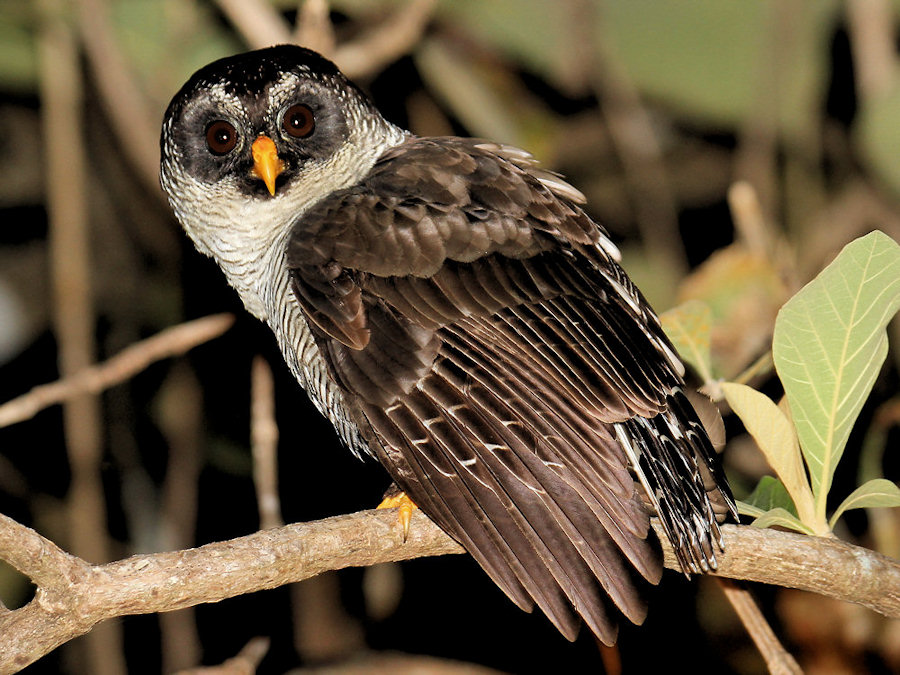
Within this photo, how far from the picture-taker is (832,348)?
8.19ft

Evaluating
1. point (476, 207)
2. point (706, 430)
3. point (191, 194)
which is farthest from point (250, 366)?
point (706, 430)

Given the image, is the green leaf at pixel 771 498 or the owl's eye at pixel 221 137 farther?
the owl's eye at pixel 221 137

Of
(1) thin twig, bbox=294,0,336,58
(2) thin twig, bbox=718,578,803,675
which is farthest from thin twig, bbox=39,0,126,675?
(2) thin twig, bbox=718,578,803,675

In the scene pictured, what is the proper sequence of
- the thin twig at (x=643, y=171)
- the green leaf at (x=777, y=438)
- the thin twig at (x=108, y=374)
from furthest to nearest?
1. the thin twig at (x=643, y=171)
2. the thin twig at (x=108, y=374)
3. the green leaf at (x=777, y=438)

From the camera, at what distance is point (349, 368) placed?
292 cm

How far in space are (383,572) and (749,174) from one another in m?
2.47

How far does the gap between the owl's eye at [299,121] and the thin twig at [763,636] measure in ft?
6.16

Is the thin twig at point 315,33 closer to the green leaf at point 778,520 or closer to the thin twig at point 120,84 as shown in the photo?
the thin twig at point 120,84

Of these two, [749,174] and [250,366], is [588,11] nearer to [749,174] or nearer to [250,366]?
[749,174]

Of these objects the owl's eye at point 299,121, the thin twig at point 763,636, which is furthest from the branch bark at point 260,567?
the owl's eye at point 299,121

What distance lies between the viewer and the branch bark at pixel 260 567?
2176 mm

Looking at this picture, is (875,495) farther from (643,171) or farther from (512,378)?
(643,171)

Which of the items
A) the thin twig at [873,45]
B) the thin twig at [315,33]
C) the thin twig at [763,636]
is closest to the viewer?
the thin twig at [763,636]

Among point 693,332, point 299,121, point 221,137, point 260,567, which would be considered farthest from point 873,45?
point 260,567
